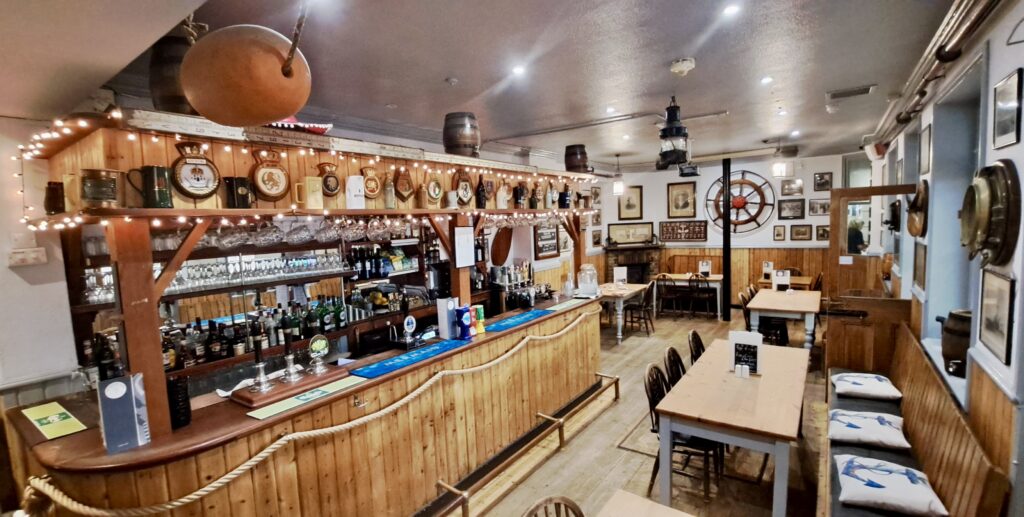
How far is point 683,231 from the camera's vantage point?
10.2 m

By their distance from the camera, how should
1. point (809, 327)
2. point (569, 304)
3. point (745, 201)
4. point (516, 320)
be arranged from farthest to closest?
1. point (745, 201)
2. point (809, 327)
3. point (569, 304)
4. point (516, 320)

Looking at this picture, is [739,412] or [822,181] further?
[822,181]

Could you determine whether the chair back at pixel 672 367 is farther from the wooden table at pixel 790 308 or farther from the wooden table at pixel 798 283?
the wooden table at pixel 798 283

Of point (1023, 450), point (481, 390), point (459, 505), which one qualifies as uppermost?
point (1023, 450)

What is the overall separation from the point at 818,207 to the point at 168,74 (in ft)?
33.7

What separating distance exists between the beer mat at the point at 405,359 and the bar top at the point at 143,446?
14 centimetres

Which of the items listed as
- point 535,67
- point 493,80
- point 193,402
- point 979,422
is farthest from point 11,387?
point 979,422

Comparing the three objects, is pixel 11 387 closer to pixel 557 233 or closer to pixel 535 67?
pixel 535 67

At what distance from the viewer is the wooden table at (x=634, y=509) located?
1.92m

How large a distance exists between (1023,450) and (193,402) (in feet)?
13.1

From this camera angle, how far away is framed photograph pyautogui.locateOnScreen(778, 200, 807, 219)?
911 cm

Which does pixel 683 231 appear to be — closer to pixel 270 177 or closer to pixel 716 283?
pixel 716 283

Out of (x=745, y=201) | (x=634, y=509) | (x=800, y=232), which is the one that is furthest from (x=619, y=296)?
(x=634, y=509)

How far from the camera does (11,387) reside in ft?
10.3
